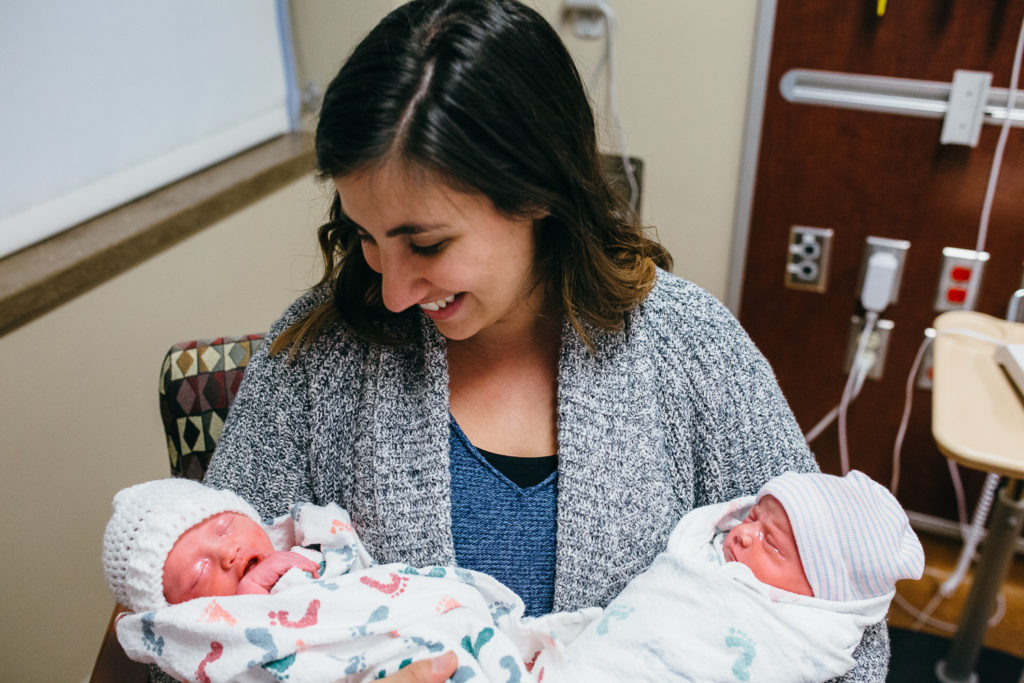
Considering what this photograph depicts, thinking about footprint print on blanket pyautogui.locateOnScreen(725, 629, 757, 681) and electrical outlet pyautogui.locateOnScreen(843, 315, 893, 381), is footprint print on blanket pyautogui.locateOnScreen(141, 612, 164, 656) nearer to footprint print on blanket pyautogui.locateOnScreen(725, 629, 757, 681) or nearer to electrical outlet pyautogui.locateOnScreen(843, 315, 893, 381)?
footprint print on blanket pyautogui.locateOnScreen(725, 629, 757, 681)

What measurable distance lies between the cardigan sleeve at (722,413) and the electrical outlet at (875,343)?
981 mm

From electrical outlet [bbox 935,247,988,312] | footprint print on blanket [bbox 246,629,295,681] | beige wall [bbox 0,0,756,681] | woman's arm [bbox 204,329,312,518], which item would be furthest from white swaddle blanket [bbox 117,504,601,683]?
electrical outlet [bbox 935,247,988,312]

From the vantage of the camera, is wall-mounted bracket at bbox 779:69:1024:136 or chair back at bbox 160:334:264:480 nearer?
chair back at bbox 160:334:264:480

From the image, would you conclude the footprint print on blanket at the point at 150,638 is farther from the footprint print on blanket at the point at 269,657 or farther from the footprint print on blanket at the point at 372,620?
the footprint print on blanket at the point at 372,620

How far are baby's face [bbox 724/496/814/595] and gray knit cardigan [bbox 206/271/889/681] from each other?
0.08 meters

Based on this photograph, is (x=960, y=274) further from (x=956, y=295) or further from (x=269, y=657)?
(x=269, y=657)

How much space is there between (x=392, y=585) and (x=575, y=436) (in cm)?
30

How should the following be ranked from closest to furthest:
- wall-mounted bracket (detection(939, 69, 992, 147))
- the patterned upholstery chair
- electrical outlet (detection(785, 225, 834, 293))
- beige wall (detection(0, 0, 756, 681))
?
the patterned upholstery chair, beige wall (detection(0, 0, 756, 681)), wall-mounted bracket (detection(939, 69, 992, 147)), electrical outlet (detection(785, 225, 834, 293))

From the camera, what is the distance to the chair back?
4.03 feet

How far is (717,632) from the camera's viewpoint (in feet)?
2.99

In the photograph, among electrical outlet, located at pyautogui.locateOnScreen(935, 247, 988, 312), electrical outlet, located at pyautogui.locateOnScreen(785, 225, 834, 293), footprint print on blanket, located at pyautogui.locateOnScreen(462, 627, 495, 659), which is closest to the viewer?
footprint print on blanket, located at pyautogui.locateOnScreen(462, 627, 495, 659)

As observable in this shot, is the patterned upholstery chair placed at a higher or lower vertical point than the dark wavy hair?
lower

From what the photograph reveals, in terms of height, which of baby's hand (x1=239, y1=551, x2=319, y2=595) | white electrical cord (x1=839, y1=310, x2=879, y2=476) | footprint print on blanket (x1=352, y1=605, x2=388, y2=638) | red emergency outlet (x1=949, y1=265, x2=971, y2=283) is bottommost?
white electrical cord (x1=839, y1=310, x2=879, y2=476)

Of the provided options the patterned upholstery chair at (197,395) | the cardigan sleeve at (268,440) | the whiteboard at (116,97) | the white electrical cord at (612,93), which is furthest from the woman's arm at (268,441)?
the white electrical cord at (612,93)
